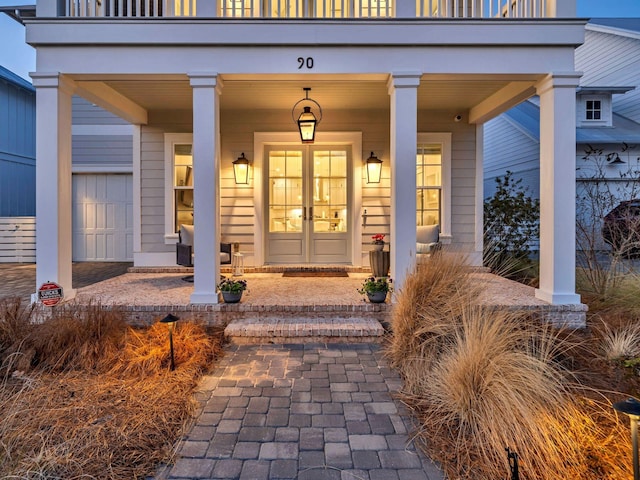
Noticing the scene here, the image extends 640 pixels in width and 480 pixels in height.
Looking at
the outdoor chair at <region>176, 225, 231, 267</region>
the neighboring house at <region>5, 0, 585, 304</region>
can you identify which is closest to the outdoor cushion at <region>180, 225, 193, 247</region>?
the outdoor chair at <region>176, 225, 231, 267</region>

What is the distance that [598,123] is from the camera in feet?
34.0

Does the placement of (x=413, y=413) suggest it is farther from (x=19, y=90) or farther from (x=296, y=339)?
(x=19, y=90)

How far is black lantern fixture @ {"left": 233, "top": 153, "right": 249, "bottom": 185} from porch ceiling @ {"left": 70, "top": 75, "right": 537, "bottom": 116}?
0.87 meters

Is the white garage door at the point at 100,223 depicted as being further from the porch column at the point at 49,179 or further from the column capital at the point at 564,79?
the column capital at the point at 564,79

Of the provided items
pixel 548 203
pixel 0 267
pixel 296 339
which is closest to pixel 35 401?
pixel 296 339

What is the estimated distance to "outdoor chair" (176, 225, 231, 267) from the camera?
213 inches

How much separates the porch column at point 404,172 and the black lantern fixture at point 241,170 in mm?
2904

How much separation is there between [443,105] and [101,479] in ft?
20.8

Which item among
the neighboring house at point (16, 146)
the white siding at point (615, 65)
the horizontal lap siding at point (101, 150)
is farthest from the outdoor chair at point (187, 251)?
the white siding at point (615, 65)

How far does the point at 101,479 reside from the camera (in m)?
1.68

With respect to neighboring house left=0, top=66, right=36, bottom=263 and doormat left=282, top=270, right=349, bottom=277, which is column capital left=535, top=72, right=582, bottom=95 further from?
neighboring house left=0, top=66, right=36, bottom=263

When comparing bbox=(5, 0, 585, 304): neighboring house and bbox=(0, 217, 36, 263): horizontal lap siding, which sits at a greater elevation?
bbox=(5, 0, 585, 304): neighboring house

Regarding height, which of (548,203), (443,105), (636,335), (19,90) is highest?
(19,90)

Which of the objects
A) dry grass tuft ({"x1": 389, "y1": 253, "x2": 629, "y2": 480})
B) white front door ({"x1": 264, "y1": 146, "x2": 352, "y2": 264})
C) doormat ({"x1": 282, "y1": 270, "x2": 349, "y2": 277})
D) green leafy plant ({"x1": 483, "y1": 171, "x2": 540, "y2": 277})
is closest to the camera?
dry grass tuft ({"x1": 389, "y1": 253, "x2": 629, "y2": 480})
